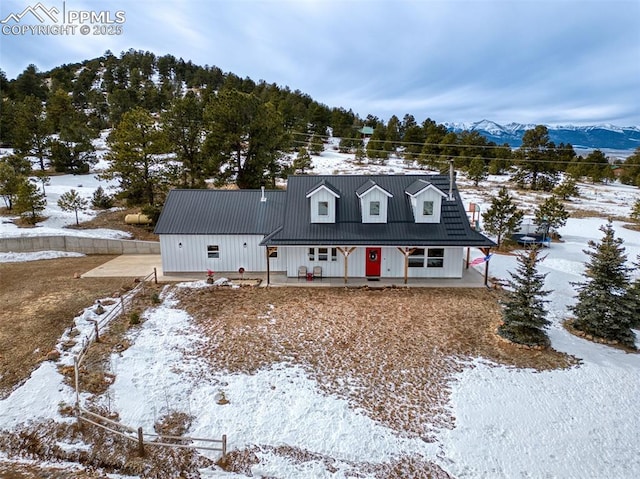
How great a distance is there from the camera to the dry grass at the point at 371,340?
415 inches

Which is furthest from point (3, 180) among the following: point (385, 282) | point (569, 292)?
point (569, 292)

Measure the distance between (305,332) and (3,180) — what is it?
30.0 meters

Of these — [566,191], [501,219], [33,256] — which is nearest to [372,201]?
[501,219]

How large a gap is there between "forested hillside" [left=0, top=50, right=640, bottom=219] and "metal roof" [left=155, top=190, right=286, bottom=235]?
8623 millimetres

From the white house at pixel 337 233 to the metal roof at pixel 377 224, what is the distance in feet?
0.16

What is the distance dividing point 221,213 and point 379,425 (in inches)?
564

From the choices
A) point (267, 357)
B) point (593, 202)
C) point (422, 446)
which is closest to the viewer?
point (422, 446)

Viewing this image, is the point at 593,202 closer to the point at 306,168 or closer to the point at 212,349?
the point at 306,168

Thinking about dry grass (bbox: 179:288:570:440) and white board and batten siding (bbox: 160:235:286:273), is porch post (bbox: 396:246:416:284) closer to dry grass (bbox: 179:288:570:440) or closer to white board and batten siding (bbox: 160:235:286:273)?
dry grass (bbox: 179:288:570:440)

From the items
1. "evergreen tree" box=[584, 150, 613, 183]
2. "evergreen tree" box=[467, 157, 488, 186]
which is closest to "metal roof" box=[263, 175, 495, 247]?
"evergreen tree" box=[467, 157, 488, 186]

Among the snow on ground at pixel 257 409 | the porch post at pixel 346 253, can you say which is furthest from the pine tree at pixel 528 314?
the porch post at pixel 346 253

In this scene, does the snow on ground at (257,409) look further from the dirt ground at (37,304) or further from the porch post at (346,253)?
the porch post at (346,253)

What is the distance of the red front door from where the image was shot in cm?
1905

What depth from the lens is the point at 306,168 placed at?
50.7 m
